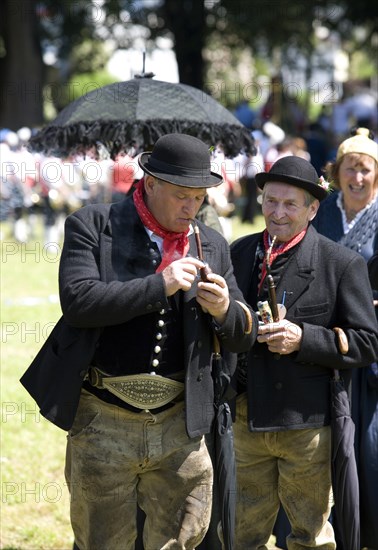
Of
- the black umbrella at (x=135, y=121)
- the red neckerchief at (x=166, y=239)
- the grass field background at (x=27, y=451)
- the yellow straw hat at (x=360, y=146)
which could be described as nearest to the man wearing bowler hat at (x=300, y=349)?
the red neckerchief at (x=166, y=239)

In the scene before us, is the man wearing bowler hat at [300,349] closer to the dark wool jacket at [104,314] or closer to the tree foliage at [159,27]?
the dark wool jacket at [104,314]

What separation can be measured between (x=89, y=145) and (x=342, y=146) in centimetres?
160

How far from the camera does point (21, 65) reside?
26.2 m

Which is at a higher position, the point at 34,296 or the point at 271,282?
the point at 271,282

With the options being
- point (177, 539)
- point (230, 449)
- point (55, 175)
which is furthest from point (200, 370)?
point (55, 175)

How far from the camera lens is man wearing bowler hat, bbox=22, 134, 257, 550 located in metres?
3.55

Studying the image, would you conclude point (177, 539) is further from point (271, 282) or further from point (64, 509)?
point (64, 509)

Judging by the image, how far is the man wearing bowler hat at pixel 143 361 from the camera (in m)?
3.55

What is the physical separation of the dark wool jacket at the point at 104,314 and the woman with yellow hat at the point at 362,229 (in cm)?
157

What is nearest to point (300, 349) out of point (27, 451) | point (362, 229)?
point (362, 229)

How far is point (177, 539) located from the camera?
378cm

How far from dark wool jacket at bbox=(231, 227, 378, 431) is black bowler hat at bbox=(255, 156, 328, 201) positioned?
0.28 meters

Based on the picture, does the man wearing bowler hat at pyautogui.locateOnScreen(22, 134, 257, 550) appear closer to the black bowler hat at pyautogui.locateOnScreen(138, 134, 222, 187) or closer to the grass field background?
the black bowler hat at pyautogui.locateOnScreen(138, 134, 222, 187)

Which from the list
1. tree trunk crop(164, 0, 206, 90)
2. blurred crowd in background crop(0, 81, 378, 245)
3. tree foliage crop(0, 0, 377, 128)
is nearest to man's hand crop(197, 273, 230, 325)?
blurred crowd in background crop(0, 81, 378, 245)
